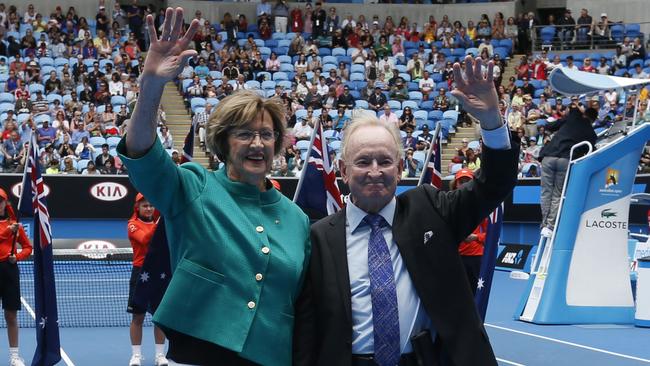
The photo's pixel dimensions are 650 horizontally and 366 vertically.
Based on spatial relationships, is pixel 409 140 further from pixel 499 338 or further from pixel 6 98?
pixel 499 338

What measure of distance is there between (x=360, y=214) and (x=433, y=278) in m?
0.39

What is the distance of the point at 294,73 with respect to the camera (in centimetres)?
2933

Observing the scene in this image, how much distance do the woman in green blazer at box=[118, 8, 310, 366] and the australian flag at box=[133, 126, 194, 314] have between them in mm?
3168

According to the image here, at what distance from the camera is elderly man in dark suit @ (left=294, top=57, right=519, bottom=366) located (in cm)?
369

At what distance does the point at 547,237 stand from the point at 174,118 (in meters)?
15.8

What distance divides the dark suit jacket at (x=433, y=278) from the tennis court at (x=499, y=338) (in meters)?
6.89

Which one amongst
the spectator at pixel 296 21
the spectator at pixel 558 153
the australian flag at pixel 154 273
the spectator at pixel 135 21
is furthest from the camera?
the spectator at pixel 296 21

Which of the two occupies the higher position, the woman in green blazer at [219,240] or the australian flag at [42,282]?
the woman in green blazer at [219,240]

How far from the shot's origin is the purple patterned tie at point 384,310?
3.68 metres

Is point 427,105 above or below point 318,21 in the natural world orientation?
below

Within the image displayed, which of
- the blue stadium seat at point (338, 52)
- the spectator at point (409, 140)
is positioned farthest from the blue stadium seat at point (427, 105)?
the blue stadium seat at point (338, 52)

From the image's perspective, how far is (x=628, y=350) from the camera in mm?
11070

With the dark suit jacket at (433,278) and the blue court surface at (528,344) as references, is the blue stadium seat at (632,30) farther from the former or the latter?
the dark suit jacket at (433,278)

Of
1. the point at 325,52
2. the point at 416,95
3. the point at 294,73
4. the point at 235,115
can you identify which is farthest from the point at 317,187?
the point at 325,52
